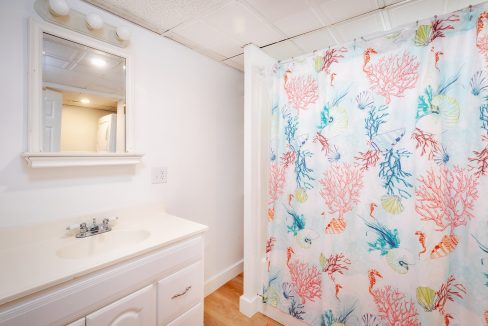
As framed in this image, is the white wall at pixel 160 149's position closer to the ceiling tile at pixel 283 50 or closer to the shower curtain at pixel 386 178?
the ceiling tile at pixel 283 50

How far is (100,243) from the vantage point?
130 centimetres

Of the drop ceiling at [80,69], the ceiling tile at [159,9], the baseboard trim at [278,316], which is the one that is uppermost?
the ceiling tile at [159,9]

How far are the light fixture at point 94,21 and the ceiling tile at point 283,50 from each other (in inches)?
47.4

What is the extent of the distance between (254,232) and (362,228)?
0.83m

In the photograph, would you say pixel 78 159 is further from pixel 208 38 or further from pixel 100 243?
pixel 208 38

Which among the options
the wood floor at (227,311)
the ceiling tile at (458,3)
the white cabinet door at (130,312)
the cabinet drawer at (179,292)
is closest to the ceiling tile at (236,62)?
the ceiling tile at (458,3)

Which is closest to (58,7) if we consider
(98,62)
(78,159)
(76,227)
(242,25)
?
(98,62)

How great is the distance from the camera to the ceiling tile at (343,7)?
1342 millimetres

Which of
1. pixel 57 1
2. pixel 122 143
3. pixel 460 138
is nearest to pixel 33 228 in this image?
pixel 122 143

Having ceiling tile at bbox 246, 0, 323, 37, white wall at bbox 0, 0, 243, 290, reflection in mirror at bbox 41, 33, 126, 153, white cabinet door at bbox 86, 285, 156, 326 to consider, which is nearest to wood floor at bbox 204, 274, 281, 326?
white wall at bbox 0, 0, 243, 290

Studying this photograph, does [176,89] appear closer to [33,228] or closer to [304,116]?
[304,116]

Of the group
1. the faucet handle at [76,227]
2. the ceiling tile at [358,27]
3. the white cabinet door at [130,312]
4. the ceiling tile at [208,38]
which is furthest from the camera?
the ceiling tile at [208,38]

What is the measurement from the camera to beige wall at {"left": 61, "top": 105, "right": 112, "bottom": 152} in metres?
1.27

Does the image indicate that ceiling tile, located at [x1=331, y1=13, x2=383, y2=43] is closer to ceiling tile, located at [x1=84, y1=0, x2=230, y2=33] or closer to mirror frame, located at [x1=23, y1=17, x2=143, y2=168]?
ceiling tile, located at [x1=84, y1=0, x2=230, y2=33]
